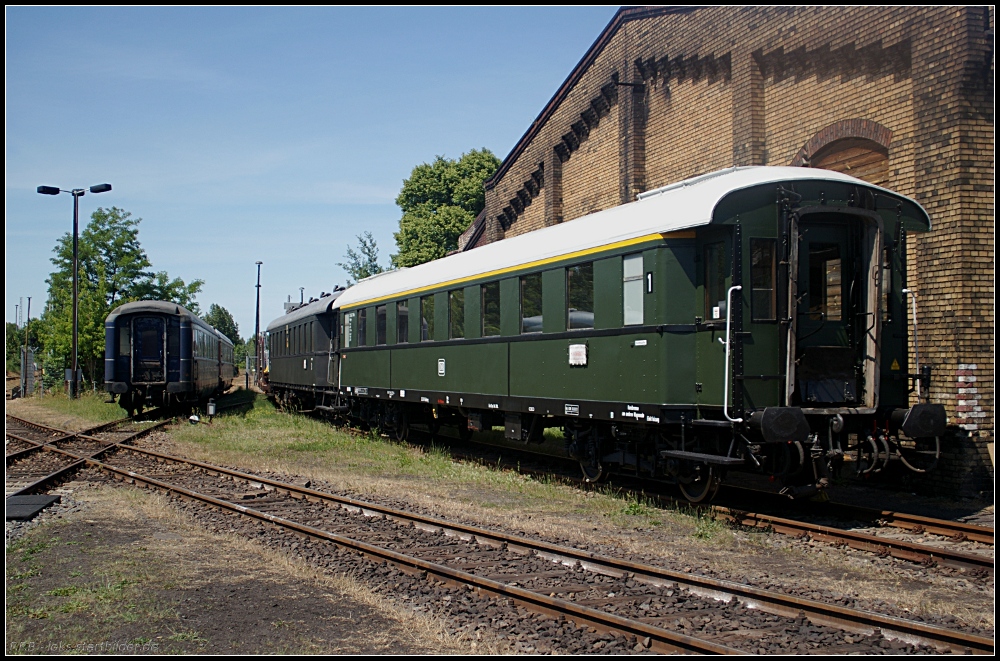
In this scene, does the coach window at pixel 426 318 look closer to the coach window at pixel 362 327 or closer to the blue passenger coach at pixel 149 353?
the coach window at pixel 362 327

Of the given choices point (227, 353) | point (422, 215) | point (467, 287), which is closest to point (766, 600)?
point (467, 287)

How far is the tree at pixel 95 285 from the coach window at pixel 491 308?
3167 cm

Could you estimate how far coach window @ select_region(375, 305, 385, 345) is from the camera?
1817 cm

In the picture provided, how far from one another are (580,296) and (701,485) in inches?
109

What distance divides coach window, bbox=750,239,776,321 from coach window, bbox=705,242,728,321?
0.30 metres

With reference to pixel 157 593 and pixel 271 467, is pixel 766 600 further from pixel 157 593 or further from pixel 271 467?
pixel 271 467

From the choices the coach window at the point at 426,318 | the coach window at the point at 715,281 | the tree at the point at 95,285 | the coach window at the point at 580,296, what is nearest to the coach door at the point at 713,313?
the coach window at the point at 715,281

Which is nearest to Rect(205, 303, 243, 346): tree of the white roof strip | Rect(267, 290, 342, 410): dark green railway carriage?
Rect(267, 290, 342, 410): dark green railway carriage

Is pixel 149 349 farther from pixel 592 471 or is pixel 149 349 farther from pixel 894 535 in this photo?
pixel 894 535

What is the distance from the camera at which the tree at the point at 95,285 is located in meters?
40.2

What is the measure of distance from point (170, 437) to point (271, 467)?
749 cm

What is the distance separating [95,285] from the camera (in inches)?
1668

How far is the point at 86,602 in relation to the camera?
21.7 ft

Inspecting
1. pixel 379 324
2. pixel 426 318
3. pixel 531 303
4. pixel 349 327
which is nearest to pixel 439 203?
pixel 349 327
